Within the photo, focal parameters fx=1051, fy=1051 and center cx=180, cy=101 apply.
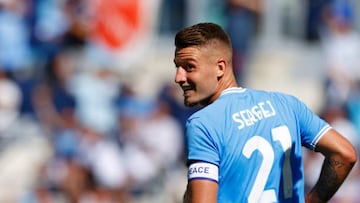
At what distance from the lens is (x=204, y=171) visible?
5012 millimetres

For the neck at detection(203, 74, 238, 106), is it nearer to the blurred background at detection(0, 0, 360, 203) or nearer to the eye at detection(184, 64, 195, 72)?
the eye at detection(184, 64, 195, 72)

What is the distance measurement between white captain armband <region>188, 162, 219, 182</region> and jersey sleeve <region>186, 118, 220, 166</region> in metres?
0.02

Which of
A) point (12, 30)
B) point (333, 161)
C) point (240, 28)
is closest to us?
point (333, 161)

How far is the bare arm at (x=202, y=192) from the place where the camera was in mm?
4953

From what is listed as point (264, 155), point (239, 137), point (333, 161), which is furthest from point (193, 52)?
point (333, 161)

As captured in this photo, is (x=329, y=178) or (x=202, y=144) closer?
(x=202, y=144)

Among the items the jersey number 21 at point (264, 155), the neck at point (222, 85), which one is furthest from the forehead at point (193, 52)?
the jersey number 21 at point (264, 155)

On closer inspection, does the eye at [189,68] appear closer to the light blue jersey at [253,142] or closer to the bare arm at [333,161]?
the light blue jersey at [253,142]

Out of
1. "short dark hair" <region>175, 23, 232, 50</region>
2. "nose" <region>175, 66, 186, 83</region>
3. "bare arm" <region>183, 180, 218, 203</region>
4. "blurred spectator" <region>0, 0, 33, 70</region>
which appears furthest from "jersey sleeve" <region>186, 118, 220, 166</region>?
"blurred spectator" <region>0, 0, 33, 70</region>

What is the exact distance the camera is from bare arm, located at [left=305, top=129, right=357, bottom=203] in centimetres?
539

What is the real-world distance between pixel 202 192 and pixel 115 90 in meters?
7.46

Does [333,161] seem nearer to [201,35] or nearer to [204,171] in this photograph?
[204,171]

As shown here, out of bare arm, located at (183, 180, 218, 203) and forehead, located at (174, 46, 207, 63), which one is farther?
forehead, located at (174, 46, 207, 63)

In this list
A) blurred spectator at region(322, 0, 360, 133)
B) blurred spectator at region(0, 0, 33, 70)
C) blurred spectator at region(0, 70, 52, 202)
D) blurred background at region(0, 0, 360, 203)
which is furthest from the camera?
blurred spectator at region(0, 0, 33, 70)
